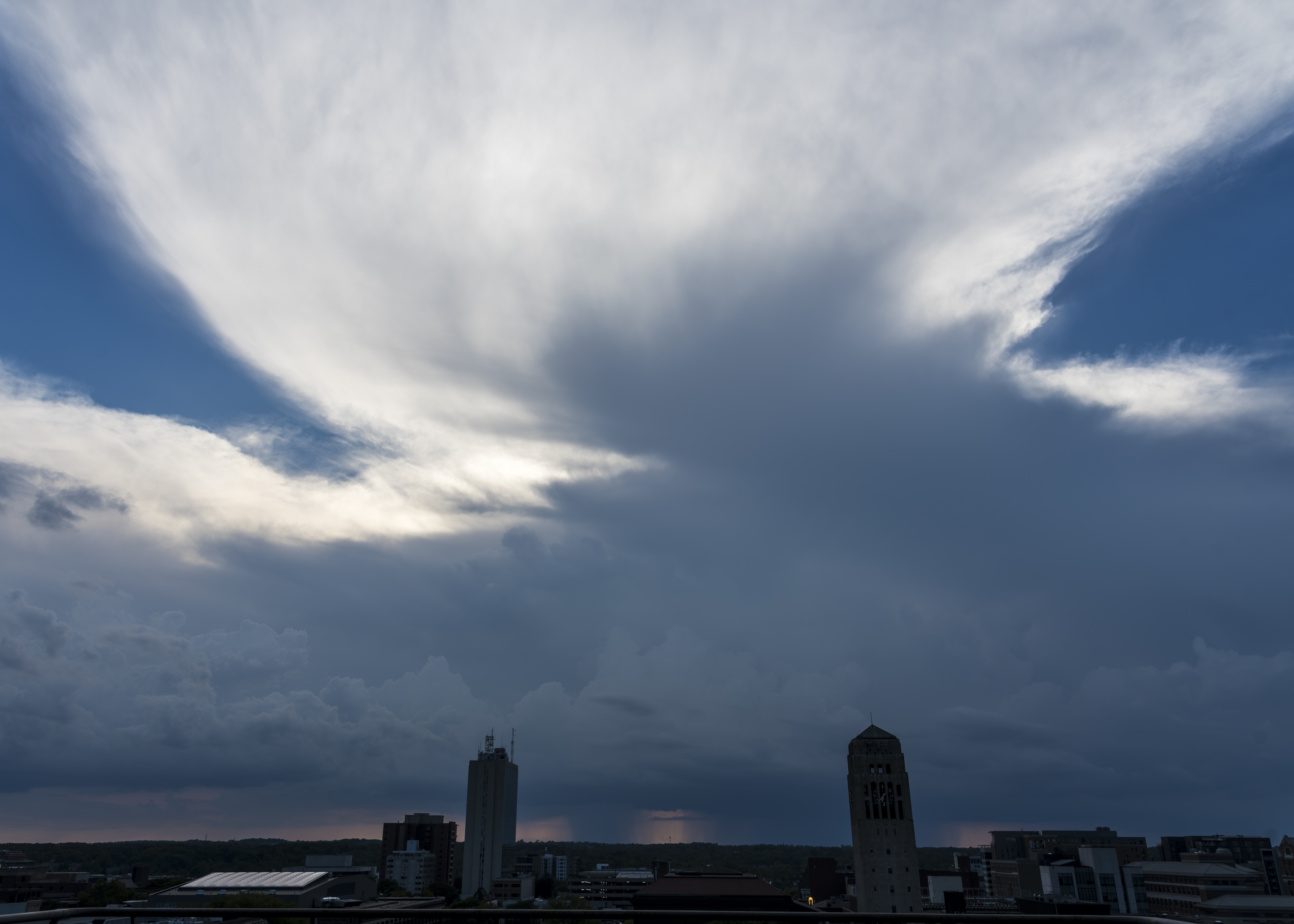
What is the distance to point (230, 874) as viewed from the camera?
175m

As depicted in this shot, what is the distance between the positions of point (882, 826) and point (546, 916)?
423ft

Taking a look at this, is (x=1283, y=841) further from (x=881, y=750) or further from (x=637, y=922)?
(x=637, y=922)

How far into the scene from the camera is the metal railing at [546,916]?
10391 mm

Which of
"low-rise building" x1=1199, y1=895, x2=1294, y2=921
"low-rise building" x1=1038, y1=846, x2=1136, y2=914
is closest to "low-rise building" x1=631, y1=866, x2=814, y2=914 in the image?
"low-rise building" x1=1199, y1=895, x2=1294, y2=921

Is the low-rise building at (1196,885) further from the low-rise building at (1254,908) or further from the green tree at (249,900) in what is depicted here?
the green tree at (249,900)

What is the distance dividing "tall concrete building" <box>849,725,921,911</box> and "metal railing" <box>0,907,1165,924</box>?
125050mm

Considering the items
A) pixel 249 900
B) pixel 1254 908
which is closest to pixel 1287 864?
pixel 1254 908

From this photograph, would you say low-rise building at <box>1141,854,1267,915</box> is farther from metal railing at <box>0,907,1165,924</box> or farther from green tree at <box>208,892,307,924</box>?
metal railing at <box>0,907,1165,924</box>

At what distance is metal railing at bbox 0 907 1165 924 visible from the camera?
34.1ft

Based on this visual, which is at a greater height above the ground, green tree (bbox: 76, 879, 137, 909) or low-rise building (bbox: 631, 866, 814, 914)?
low-rise building (bbox: 631, 866, 814, 914)

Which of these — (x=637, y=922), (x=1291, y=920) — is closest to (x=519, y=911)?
(x=637, y=922)

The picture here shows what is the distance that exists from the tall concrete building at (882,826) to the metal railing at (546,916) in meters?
125

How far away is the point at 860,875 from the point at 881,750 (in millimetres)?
19235

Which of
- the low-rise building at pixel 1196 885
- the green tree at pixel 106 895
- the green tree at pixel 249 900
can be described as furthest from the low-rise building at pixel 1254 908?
the green tree at pixel 106 895
